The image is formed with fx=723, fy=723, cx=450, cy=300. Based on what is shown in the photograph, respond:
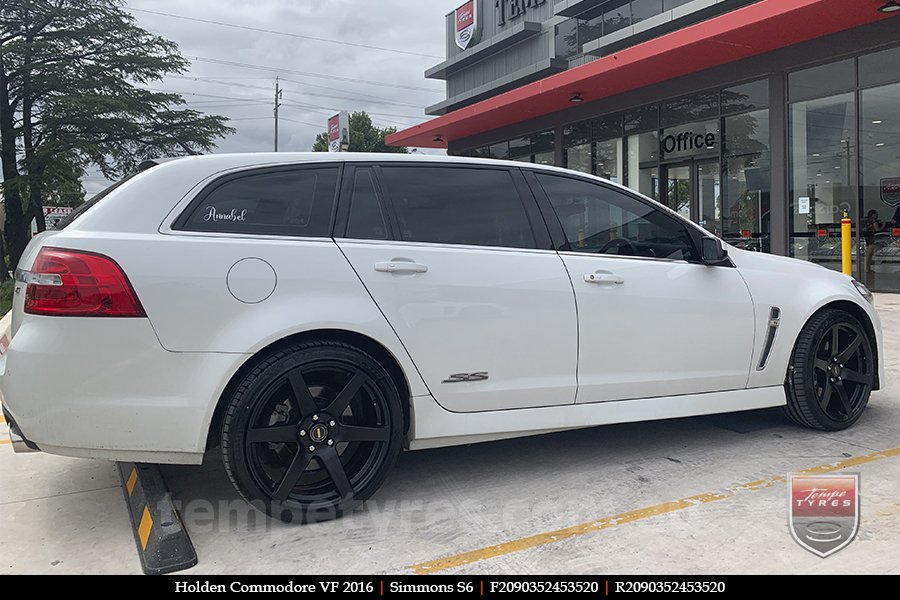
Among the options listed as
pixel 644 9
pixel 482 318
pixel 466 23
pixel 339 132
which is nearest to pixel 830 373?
pixel 482 318

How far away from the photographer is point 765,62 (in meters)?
12.6

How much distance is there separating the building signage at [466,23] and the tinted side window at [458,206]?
72.7ft

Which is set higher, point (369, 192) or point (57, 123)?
point (57, 123)

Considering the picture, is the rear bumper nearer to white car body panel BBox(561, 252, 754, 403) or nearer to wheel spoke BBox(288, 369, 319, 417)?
wheel spoke BBox(288, 369, 319, 417)

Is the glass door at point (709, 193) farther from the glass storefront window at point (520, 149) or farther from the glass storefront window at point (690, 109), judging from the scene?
the glass storefront window at point (520, 149)

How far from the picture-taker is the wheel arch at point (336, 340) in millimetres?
3004

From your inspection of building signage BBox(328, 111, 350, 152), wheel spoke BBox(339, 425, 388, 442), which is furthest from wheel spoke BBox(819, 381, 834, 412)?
building signage BBox(328, 111, 350, 152)

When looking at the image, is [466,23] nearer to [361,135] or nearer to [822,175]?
[822,175]

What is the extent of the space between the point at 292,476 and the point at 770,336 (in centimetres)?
280

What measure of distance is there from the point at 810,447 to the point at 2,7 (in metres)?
29.3

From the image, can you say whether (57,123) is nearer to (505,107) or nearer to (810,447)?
(505,107)

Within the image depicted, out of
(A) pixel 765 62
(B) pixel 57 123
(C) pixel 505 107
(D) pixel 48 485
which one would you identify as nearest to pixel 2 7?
(B) pixel 57 123

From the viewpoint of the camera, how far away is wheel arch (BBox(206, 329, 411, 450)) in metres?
3.00

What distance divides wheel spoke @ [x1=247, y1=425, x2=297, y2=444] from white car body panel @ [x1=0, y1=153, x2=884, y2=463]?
0.19m
